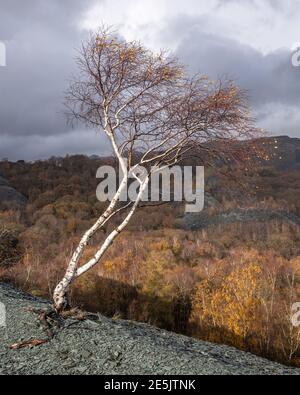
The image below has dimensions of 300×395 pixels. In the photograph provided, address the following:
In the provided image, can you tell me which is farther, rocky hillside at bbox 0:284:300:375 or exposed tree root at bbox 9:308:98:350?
exposed tree root at bbox 9:308:98:350

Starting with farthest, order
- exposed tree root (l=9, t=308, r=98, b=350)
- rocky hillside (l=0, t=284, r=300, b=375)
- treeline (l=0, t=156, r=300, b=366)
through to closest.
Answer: treeline (l=0, t=156, r=300, b=366)
exposed tree root (l=9, t=308, r=98, b=350)
rocky hillside (l=0, t=284, r=300, b=375)

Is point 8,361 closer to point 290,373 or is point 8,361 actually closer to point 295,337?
point 290,373

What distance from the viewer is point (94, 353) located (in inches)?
369

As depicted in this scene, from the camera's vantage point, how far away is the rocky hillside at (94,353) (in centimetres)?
885

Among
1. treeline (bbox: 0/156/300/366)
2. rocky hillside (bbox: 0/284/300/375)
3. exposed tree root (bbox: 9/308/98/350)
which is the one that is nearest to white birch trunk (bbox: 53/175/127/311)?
exposed tree root (bbox: 9/308/98/350)

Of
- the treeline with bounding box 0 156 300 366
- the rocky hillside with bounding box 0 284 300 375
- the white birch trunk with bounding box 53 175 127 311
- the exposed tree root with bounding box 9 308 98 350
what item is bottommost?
the treeline with bounding box 0 156 300 366

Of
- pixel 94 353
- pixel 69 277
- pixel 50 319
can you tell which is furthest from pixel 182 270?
pixel 94 353

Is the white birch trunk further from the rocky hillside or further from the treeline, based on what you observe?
the treeline

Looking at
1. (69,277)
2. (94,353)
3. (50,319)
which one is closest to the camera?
(94,353)

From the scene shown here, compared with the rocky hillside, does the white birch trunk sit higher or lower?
higher

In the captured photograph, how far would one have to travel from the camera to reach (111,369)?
8797mm

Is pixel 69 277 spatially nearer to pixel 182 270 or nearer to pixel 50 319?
pixel 50 319

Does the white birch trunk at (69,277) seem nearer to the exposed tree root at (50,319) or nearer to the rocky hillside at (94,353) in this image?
the exposed tree root at (50,319)

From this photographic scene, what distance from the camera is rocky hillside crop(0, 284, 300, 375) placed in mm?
8852
